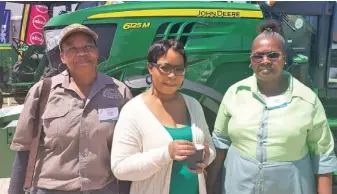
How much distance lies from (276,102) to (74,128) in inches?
41.7

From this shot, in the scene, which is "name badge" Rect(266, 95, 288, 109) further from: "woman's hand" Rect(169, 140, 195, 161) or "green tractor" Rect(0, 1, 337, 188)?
"green tractor" Rect(0, 1, 337, 188)

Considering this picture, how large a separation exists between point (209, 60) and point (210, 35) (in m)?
0.27

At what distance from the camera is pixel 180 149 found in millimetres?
2062

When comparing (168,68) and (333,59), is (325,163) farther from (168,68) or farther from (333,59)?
(333,59)

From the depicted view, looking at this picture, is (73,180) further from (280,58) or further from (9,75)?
(9,75)

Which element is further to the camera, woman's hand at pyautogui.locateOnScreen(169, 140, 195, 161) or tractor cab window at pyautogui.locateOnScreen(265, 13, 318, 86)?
tractor cab window at pyautogui.locateOnScreen(265, 13, 318, 86)

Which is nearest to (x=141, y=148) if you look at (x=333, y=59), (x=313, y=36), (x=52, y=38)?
(x=52, y=38)

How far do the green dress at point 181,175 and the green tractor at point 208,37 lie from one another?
7.58 ft

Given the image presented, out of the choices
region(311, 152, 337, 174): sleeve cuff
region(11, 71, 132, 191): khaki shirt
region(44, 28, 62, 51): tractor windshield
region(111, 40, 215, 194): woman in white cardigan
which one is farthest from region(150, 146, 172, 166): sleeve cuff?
region(44, 28, 62, 51): tractor windshield

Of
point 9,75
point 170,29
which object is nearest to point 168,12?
point 170,29

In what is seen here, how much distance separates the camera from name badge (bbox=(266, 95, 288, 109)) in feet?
7.61

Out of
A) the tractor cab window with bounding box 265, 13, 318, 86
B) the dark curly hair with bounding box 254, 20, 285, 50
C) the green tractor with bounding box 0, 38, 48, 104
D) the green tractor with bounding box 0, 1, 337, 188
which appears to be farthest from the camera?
the green tractor with bounding box 0, 38, 48, 104

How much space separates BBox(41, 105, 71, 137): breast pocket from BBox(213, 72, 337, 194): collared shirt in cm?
88

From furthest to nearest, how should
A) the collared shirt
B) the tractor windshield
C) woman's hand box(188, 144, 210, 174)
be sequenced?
1. the tractor windshield
2. the collared shirt
3. woman's hand box(188, 144, 210, 174)
